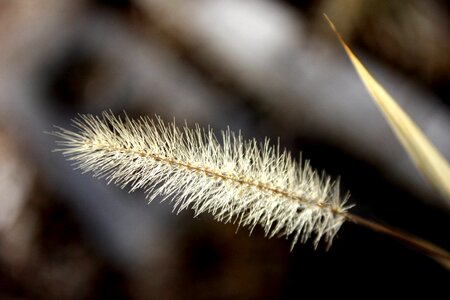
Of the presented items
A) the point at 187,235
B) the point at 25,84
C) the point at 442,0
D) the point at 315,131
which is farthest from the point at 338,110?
the point at 25,84

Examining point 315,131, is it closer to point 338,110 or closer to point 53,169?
point 338,110

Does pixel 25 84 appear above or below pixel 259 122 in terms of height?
below

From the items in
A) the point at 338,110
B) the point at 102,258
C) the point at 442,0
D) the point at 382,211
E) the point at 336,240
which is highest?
the point at 442,0

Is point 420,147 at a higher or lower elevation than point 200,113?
lower

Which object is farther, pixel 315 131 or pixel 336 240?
pixel 315 131

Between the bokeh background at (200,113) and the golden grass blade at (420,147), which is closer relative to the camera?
the golden grass blade at (420,147)

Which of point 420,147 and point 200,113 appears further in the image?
point 200,113

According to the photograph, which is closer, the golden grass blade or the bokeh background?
the golden grass blade

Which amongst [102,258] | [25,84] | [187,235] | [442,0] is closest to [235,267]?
[187,235]
